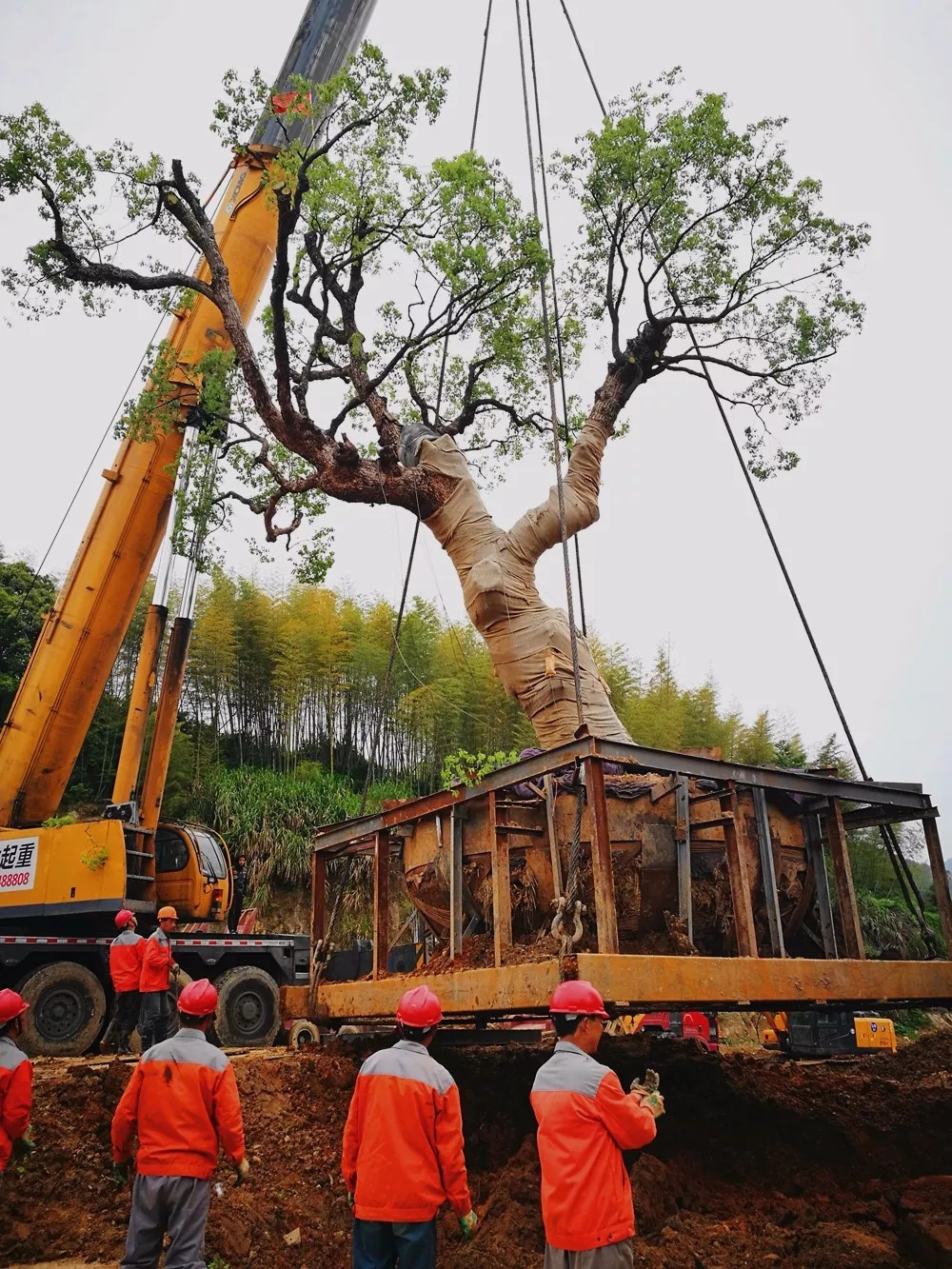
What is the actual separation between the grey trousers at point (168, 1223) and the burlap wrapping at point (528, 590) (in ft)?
14.4

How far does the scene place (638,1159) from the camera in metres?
5.11

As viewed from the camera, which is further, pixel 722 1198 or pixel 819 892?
pixel 819 892

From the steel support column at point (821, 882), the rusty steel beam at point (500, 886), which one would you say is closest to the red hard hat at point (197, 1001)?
the rusty steel beam at point (500, 886)

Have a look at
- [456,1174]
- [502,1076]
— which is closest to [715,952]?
[502,1076]

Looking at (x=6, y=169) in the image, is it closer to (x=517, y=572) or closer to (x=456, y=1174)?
(x=517, y=572)

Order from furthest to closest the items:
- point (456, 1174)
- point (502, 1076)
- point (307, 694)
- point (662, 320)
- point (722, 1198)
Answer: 1. point (307, 694)
2. point (662, 320)
3. point (502, 1076)
4. point (722, 1198)
5. point (456, 1174)

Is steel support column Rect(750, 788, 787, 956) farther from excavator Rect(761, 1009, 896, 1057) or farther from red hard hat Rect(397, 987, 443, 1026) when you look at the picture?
excavator Rect(761, 1009, 896, 1057)

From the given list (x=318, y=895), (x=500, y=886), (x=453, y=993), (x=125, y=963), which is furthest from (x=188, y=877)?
(x=500, y=886)

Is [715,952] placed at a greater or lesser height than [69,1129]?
greater

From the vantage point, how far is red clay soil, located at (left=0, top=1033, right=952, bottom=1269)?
14.9ft

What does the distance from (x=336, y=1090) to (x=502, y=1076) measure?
1233mm

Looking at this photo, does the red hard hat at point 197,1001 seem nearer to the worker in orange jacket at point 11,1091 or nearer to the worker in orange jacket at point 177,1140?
the worker in orange jacket at point 177,1140

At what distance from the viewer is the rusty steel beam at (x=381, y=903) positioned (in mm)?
6254

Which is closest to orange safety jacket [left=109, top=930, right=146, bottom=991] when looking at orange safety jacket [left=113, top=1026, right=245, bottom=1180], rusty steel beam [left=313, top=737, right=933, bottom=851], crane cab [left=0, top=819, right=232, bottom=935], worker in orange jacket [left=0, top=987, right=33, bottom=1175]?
crane cab [left=0, top=819, right=232, bottom=935]
